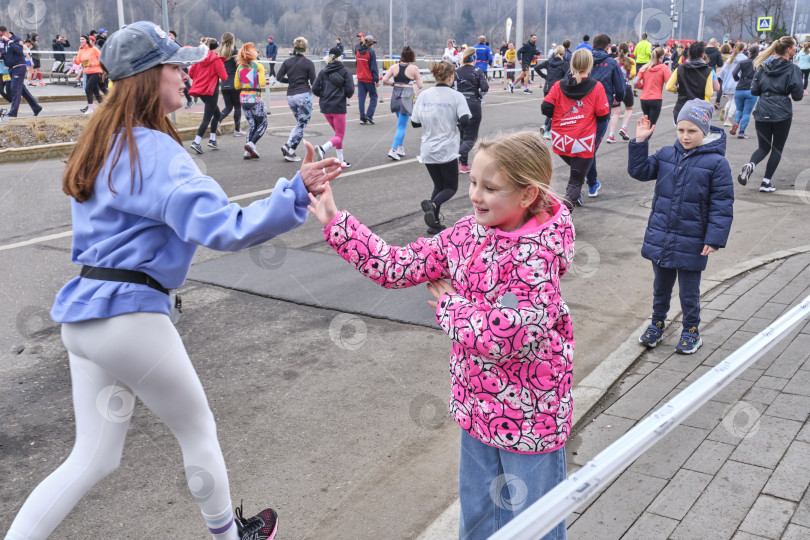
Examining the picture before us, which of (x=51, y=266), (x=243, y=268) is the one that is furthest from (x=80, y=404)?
(x=51, y=266)

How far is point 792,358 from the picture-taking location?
190 inches

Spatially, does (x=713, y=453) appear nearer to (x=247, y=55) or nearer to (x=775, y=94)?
(x=775, y=94)

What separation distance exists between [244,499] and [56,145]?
10.9m

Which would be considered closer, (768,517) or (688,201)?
(768,517)

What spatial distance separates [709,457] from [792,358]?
5.11 ft

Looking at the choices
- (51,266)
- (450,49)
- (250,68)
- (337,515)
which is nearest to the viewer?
(337,515)

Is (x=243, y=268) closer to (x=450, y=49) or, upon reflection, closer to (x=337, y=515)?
(x=337, y=515)

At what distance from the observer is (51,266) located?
6.86 m

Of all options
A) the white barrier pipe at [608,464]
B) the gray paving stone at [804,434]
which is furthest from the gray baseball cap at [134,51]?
the gray paving stone at [804,434]

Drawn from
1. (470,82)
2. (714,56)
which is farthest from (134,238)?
(714,56)

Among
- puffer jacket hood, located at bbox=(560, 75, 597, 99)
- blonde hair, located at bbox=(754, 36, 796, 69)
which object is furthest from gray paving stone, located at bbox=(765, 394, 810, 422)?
blonde hair, located at bbox=(754, 36, 796, 69)

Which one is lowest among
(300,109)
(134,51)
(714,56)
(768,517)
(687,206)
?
(768,517)

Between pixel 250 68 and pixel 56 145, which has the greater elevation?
pixel 250 68

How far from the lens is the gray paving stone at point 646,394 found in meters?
4.18
